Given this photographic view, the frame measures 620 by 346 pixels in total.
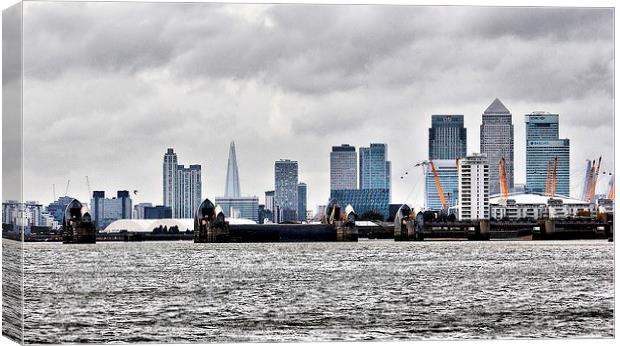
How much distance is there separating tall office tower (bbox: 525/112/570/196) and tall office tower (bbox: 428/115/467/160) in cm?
188

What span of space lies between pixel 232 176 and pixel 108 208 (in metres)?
14.3

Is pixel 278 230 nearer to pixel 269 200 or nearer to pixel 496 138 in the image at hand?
pixel 269 200

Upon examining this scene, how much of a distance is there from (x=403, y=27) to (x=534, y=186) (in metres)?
35.8

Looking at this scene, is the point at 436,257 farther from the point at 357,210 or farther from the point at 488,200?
the point at 488,200

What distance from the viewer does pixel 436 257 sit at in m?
56.0

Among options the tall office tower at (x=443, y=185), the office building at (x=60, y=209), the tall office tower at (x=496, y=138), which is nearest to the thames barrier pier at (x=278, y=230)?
the tall office tower at (x=443, y=185)

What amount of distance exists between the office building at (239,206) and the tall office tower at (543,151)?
35.1 feet

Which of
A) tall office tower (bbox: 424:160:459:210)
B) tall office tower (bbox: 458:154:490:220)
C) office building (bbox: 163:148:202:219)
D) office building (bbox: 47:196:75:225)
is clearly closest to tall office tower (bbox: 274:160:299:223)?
office building (bbox: 163:148:202:219)

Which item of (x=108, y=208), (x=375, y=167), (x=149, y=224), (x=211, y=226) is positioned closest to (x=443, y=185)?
(x=211, y=226)

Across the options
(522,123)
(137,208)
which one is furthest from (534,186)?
(522,123)

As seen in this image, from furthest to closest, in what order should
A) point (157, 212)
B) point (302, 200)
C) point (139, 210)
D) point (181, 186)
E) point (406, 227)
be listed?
1. point (406, 227)
2. point (157, 212)
3. point (302, 200)
4. point (139, 210)
5. point (181, 186)

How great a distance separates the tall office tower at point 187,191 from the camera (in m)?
50.7

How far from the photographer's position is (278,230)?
84188mm

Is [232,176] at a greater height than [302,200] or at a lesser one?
greater
